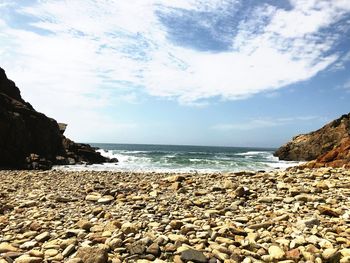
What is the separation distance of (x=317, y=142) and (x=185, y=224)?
60.1 metres

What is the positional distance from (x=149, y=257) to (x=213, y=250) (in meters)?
1.15

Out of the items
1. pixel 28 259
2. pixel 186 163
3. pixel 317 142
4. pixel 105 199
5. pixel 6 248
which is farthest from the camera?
pixel 317 142

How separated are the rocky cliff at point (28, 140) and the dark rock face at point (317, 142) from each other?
121 feet

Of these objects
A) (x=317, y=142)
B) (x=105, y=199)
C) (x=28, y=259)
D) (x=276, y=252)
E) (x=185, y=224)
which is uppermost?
(x=317, y=142)

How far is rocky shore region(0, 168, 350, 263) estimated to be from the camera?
6.12 metres

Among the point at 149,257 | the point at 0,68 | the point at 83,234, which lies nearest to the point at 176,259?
the point at 149,257

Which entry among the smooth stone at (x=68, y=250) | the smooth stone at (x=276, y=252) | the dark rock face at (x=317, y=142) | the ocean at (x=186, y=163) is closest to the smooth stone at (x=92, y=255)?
the smooth stone at (x=68, y=250)

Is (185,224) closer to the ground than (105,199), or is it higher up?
closer to the ground

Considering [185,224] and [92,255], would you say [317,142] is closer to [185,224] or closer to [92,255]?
[185,224]

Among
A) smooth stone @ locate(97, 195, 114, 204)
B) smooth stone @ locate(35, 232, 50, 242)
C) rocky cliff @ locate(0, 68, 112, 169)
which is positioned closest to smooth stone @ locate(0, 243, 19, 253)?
smooth stone @ locate(35, 232, 50, 242)

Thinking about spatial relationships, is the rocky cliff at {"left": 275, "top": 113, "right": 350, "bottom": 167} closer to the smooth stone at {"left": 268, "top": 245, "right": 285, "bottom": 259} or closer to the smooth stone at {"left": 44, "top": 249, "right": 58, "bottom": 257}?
the smooth stone at {"left": 268, "top": 245, "right": 285, "bottom": 259}

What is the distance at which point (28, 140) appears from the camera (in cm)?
3841

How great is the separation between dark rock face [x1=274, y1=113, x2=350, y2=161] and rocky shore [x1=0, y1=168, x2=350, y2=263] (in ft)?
160

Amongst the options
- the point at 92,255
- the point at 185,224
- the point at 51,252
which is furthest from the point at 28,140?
the point at 92,255
